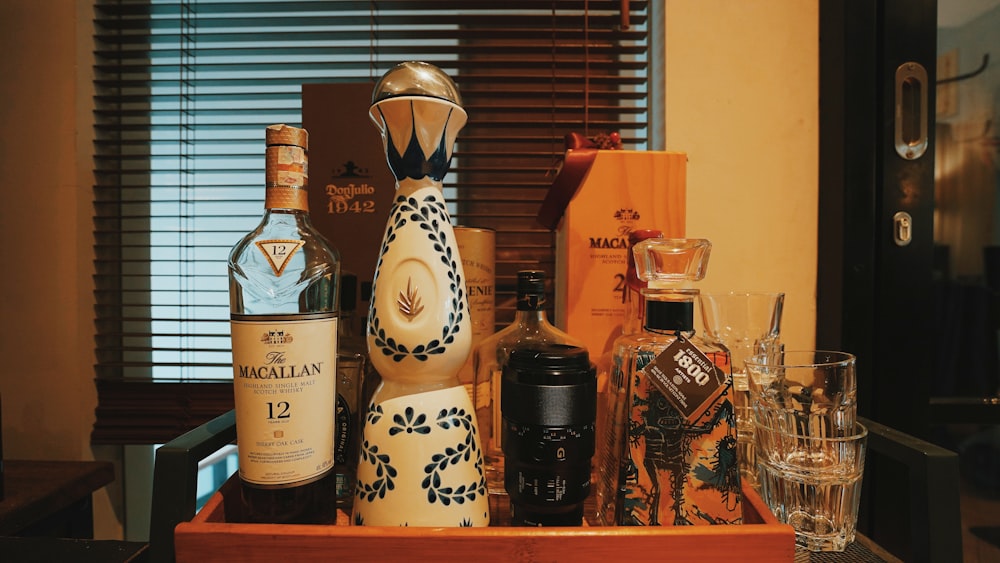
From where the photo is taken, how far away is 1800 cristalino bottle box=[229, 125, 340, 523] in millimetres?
477

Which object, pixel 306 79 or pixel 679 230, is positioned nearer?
pixel 679 230

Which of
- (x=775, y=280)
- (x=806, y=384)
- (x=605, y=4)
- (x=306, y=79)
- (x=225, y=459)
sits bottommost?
(x=225, y=459)

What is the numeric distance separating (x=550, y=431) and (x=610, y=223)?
308 millimetres

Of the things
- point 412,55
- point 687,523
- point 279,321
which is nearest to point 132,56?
point 412,55

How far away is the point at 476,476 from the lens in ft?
1.61

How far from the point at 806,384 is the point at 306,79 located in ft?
3.94

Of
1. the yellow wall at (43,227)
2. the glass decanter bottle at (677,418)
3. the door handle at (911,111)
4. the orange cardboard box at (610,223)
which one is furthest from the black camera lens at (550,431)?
the yellow wall at (43,227)

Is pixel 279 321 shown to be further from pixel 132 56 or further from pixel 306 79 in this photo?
pixel 132 56

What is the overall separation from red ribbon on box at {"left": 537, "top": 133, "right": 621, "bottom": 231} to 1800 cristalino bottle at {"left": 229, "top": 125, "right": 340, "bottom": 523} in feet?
1.07

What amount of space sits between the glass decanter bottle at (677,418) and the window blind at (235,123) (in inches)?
23.5

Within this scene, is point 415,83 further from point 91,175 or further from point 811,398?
point 91,175

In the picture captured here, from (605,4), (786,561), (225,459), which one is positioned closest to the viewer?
(786,561)

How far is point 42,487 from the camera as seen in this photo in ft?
2.95

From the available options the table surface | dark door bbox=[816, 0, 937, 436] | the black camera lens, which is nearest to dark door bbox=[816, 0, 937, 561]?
dark door bbox=[816, 0, 937, 436]
